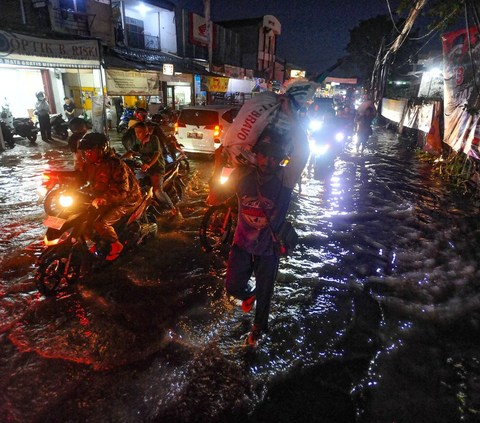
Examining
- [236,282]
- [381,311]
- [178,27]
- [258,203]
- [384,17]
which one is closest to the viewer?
[258,203]

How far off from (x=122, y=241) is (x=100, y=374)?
2.30 metres

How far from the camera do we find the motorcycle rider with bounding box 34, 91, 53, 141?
47.3 ft

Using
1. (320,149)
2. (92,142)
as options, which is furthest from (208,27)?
(92,142)

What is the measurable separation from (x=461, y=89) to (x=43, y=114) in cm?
1617

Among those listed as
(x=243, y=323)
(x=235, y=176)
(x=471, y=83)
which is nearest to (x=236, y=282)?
(x=243, y=323)

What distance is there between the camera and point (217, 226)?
5395 mm

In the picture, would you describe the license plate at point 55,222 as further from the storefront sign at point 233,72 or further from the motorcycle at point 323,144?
the storefront sign at point 233,72

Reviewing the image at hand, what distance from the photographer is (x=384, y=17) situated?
158ft

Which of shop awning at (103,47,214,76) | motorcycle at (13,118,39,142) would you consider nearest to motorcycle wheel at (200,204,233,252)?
shop awning at (103,47,214,76)

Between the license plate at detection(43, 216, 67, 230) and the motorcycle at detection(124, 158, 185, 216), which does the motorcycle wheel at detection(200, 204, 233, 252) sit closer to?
the motorcycle at detection(124, 158, 185, 216)

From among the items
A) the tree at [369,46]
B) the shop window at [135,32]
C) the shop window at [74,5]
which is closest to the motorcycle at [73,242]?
the shop window at [74,5]

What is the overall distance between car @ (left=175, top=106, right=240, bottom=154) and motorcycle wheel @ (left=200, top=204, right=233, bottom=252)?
19.3 ft

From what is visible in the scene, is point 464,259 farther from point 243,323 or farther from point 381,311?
point 243,323

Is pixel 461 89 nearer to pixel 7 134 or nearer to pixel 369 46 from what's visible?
pixel 7 134
